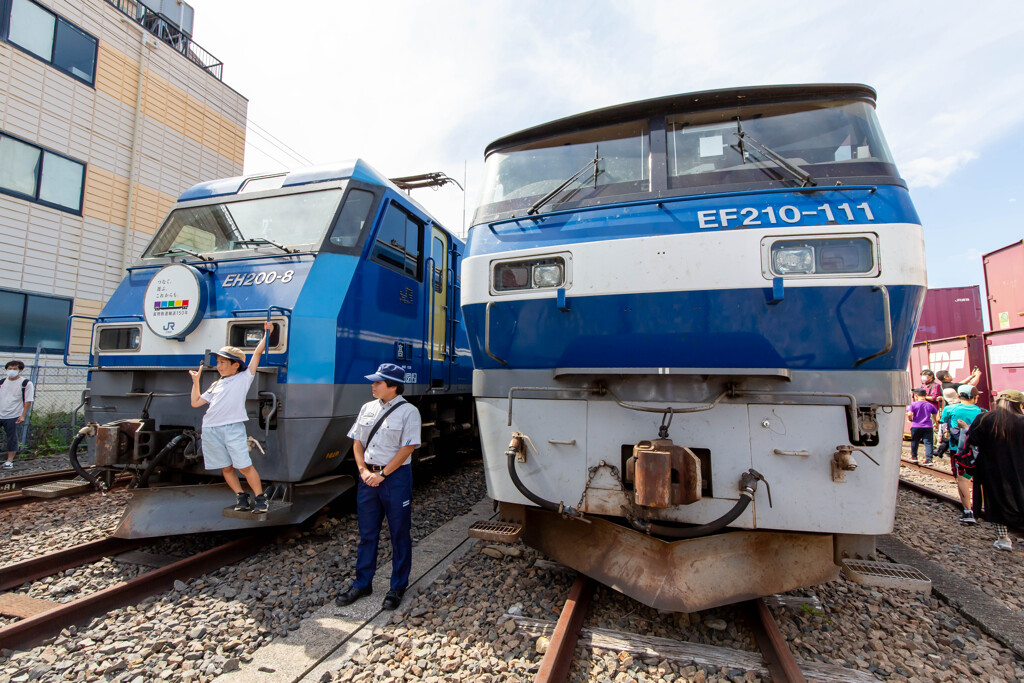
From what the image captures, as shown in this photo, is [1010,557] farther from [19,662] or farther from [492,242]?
[19,662]

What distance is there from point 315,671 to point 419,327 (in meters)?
3.75

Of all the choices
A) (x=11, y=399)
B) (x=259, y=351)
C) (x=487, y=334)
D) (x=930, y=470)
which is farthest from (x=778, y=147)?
(x=11, y=399)

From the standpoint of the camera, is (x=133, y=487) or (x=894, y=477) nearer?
(x=894, y=477)

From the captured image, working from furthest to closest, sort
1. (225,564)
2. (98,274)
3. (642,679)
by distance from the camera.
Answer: (98,274) < (225,564) < (642,679)

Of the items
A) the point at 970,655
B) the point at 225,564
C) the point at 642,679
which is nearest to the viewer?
the point at 642,679

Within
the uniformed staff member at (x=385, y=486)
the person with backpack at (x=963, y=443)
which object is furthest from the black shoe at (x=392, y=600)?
the person with backpack at (x=963, y=443)

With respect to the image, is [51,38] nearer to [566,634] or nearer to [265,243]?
[265,243]

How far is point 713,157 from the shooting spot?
3.29 m

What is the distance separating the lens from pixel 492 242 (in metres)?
3.49

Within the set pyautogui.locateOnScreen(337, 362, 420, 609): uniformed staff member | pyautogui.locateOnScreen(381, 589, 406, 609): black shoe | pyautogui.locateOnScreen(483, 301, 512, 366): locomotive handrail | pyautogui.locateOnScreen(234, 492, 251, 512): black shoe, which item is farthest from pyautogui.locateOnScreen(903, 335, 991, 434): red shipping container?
pyautogui.locateOnScreen(234, 492, 251, 512): black shoe

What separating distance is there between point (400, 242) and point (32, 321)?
9.61 metres

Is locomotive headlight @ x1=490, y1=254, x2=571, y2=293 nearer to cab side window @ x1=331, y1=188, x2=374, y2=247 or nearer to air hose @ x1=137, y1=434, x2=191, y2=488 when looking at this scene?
cab side window @ x1=331, y1=188, x2=374, y2=247

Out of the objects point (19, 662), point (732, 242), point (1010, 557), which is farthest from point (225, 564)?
point (1010, 557)

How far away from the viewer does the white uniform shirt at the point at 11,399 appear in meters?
7.75
